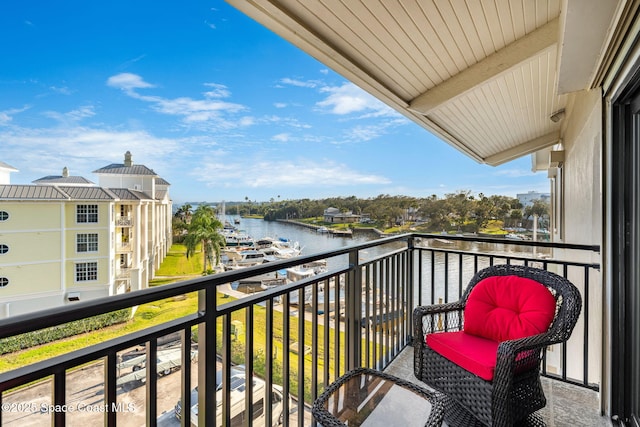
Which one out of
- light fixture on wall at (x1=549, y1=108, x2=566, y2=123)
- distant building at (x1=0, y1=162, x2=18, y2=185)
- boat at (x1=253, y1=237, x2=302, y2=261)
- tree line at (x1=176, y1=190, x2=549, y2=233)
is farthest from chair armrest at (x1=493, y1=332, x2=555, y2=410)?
distant building at (x1=0, y1=162, x2=18, y2=185)

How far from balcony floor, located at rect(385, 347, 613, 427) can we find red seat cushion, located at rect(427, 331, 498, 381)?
628mm

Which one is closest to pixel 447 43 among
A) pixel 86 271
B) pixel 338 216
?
pixel 338 216

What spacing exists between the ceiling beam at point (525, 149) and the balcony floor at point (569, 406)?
471cm

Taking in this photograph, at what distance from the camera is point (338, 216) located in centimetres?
1125

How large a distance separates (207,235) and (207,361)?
20.4m

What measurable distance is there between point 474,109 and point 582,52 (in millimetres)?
2181

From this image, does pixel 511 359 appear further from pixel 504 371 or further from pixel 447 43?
pixel 447 43

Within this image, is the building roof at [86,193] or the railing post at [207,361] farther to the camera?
the building roof at [86,193]

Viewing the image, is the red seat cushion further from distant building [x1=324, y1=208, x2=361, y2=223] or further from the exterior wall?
the exterior wall

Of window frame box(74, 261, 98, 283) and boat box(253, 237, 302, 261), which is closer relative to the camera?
boat box(253, 237, 302, 261)

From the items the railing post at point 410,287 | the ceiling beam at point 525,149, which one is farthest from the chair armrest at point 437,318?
the ceiling beam at point 525,149

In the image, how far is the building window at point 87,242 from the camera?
1467cm

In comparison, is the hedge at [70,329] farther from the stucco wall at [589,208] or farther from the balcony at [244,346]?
the stucco wall at [589,208]

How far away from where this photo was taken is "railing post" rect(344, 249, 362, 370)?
213 cm
